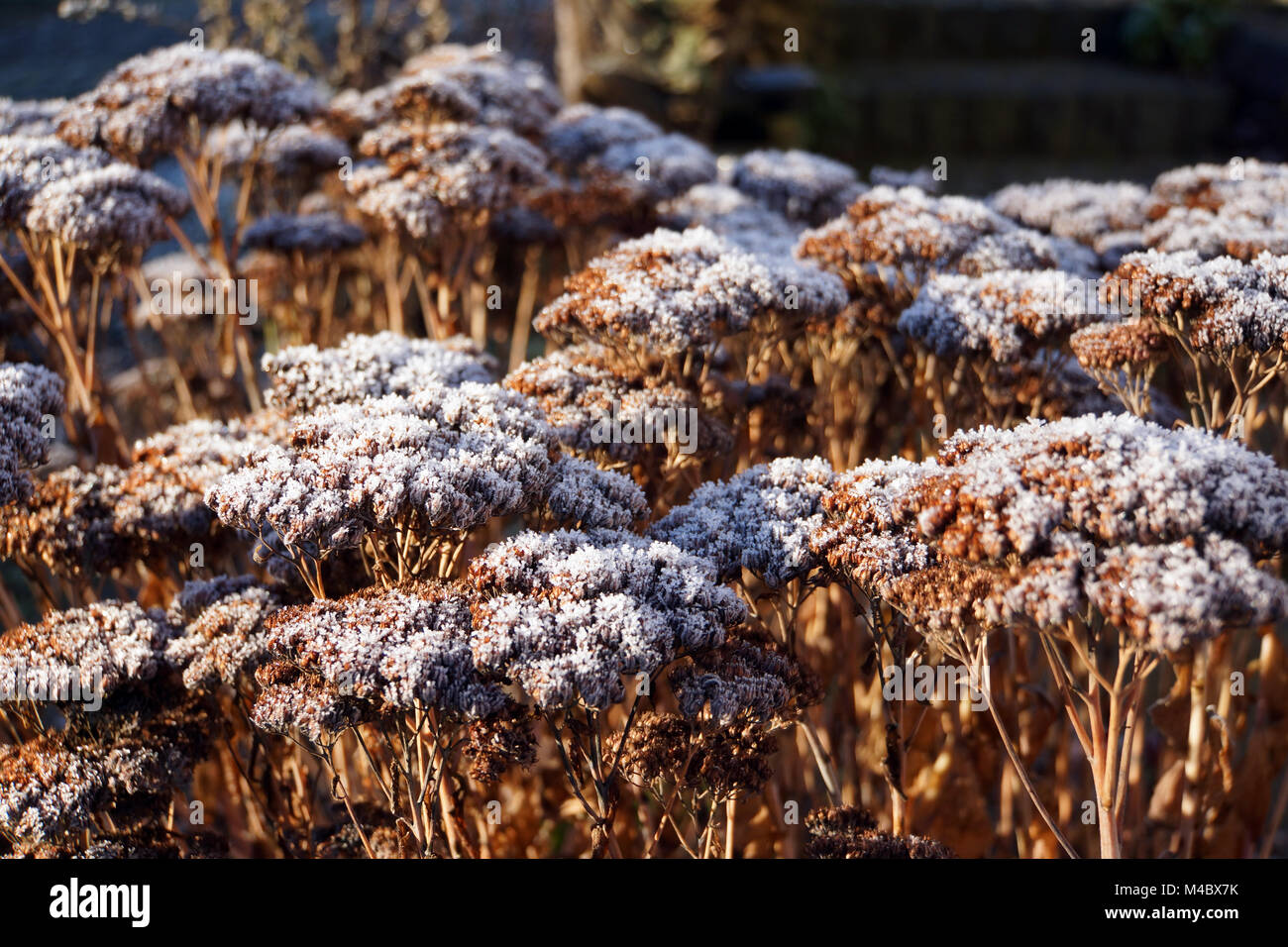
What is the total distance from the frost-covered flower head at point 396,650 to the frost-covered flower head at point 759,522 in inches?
59.4

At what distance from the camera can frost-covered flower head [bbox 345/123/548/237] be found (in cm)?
913

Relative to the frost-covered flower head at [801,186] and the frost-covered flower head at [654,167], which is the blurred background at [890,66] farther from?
the frost-covered flower head at [801,186]

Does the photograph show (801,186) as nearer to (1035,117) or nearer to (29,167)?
(29,167)

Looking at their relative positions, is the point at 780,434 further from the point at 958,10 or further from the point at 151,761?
the point at 958,10

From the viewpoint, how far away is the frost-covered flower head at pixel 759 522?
590 cm

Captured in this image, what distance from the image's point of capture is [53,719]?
12.5 meters

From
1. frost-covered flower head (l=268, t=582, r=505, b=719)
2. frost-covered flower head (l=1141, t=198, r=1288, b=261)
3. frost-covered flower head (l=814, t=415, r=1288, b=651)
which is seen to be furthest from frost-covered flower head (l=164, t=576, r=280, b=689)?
frost-covered flower head (l=1141, t=198, r=1288, b=261)

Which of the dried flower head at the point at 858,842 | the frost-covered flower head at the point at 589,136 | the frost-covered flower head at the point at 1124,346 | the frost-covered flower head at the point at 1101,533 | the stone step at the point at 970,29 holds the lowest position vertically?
the dried flower head at the point at 858,842

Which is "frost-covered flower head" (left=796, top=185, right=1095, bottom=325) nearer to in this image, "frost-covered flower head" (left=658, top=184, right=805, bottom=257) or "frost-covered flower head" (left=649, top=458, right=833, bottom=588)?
"frost-covered flower head" (left=658, top=184, right=805, bottom=257)

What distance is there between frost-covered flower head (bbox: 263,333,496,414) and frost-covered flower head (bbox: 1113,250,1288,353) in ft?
15.3

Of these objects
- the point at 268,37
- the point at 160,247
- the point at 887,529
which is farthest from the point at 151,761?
the point at 160,247

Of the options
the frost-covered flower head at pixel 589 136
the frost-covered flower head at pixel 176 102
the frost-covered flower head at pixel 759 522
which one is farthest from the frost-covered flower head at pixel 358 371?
the frost-covered flower head at pixel 589 136

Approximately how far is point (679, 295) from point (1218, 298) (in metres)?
3.48

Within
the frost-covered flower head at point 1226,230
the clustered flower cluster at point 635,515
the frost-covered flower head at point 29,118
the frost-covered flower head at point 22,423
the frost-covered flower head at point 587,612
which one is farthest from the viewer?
the frost-covered flower head at point 29,118
